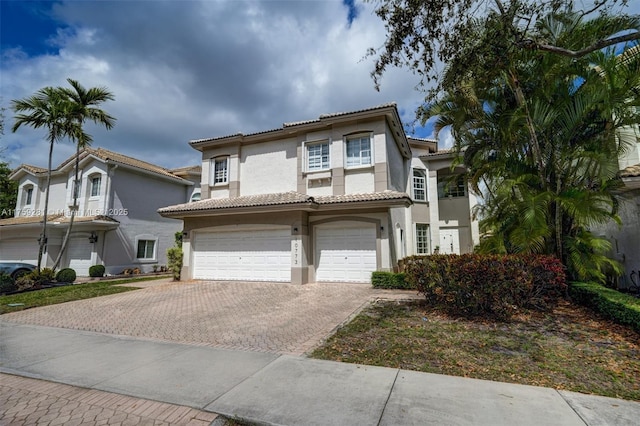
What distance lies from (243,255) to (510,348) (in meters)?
11.6

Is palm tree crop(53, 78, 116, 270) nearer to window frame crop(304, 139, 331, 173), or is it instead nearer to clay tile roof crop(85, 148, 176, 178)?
clay tile roof crop(85, 148, 176, 178)

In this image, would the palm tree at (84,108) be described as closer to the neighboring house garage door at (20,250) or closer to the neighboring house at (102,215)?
the neighboring house at (102,215)

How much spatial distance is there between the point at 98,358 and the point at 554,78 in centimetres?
1270

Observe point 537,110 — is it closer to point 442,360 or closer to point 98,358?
point 442,360

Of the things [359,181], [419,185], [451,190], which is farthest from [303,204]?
[451,190]

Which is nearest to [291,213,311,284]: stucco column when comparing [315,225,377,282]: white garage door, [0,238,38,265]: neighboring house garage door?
[315,225,377,282]: white garage door

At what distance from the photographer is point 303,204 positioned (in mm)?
12844

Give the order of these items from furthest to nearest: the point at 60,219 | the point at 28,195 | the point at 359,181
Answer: the point at 28,195, the point at 60,219, the point at 359,181

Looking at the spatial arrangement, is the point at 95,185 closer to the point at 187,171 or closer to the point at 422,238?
the point at 187,171

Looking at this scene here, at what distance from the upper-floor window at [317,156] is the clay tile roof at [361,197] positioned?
5.45 feet

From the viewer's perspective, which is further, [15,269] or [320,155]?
[15,269]

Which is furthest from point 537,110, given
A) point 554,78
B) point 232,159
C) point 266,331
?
point 232,159

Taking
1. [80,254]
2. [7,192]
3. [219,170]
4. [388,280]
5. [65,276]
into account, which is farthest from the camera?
[7,192]

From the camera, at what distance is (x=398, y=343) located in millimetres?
5855
